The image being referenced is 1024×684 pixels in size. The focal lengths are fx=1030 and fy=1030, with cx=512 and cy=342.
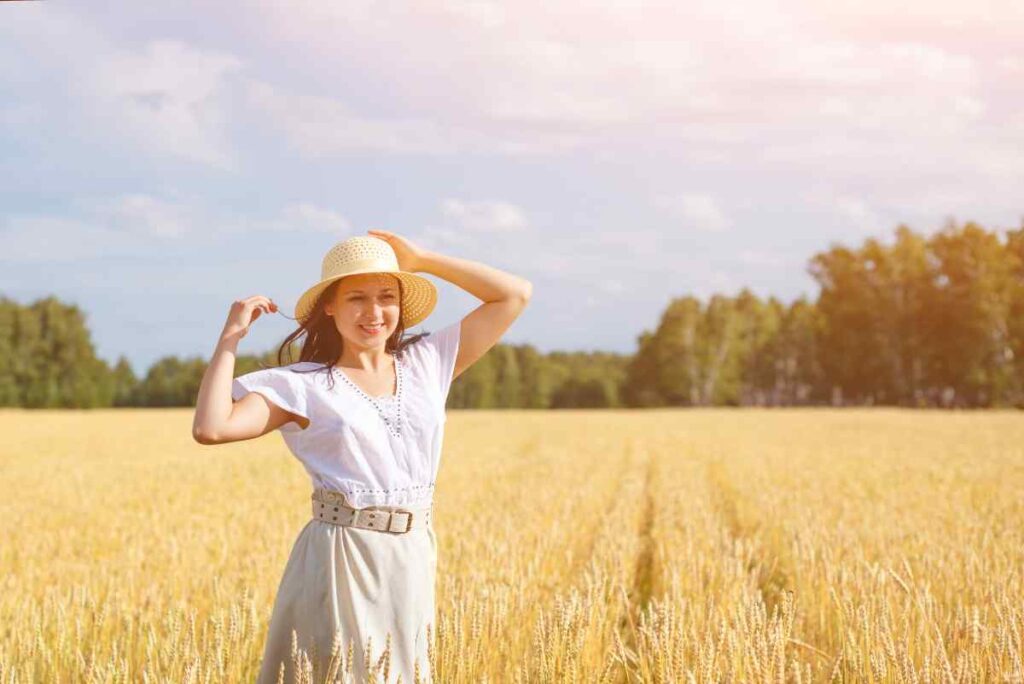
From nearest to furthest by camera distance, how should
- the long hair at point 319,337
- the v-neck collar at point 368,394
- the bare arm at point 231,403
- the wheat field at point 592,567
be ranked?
the bare arm at point 231,403, the v-neck collar at point 368,394, the long hair at point 319,337, the wheat field at point 592,567

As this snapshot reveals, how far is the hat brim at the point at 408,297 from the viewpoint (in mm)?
3184

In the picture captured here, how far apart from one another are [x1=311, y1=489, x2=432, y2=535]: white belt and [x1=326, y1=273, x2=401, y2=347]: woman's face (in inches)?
19.1

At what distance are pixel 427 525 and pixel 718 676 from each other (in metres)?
1.12

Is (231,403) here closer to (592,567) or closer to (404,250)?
(404,250)

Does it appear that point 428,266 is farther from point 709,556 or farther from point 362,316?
point 709,556

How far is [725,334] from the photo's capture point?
71125 millimetres

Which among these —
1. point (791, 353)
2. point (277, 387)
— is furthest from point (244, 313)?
point (791, 353)

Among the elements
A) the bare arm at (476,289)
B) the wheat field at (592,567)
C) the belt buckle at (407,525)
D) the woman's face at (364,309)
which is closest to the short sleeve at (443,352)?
the bare arm at (476,289)

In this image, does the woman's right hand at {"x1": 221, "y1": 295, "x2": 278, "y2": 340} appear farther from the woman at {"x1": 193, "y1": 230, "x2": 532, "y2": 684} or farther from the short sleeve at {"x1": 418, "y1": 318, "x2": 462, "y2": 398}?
the short sleeve at {"x1": 418, "y1": 318, "x2": 462, "y2": 398}

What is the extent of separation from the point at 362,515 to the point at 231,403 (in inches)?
20.0

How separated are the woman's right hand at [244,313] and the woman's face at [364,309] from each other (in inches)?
8.7

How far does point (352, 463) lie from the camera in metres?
3.06

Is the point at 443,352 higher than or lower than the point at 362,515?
higher

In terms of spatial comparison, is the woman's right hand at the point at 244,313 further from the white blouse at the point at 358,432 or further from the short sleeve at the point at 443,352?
the short sleeve at the point at 443,352
